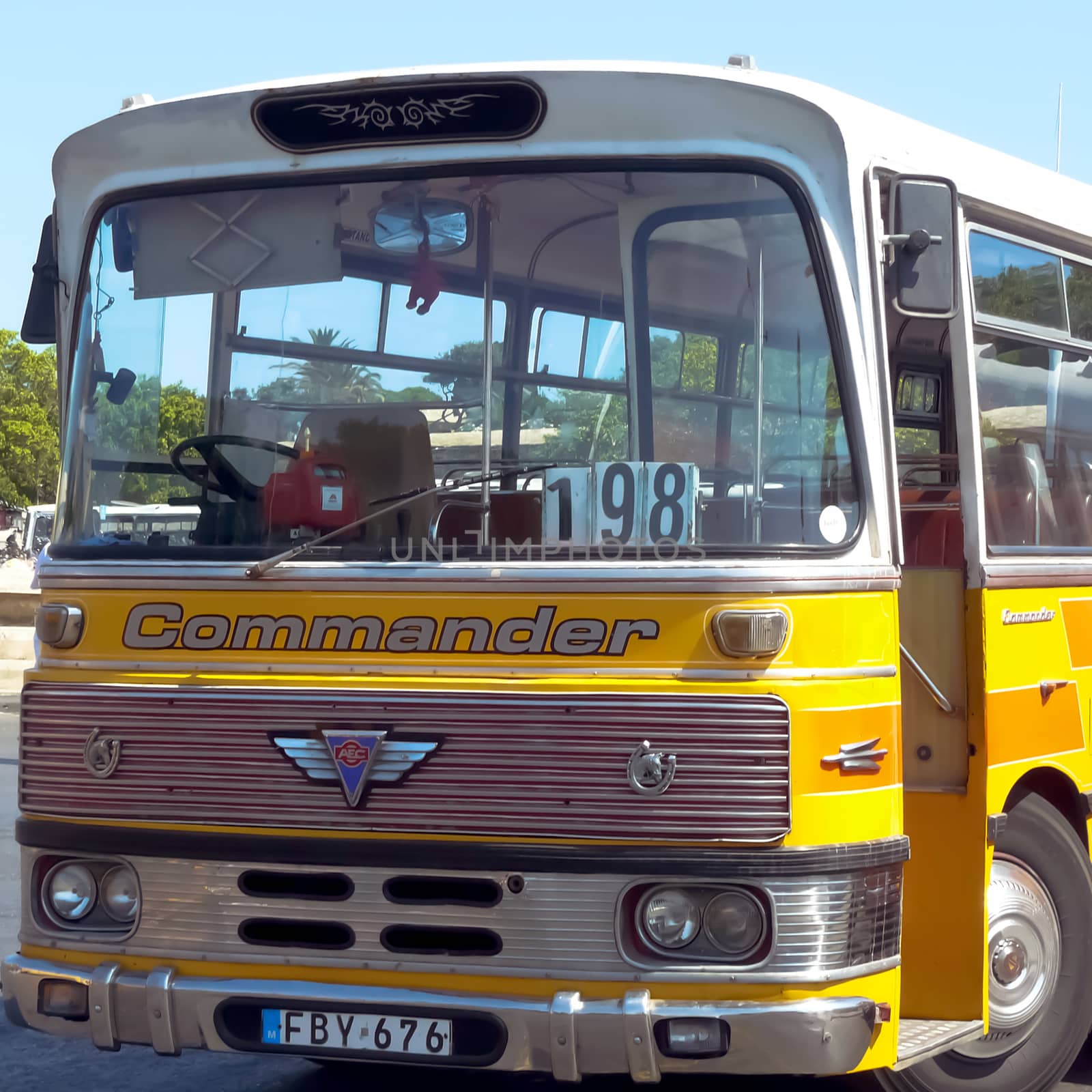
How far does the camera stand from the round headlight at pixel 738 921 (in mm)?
4441

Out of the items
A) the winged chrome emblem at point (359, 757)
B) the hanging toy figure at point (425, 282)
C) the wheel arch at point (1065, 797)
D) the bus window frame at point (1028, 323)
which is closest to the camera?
the winged chrome emblem at point (359, 757)

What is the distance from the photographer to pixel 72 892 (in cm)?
496

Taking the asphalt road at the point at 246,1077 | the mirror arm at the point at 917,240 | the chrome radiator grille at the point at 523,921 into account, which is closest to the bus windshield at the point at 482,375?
the mirror arm at the point at 917,240

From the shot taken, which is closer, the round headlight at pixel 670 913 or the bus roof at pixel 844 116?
the round headlight at pixel 670 913

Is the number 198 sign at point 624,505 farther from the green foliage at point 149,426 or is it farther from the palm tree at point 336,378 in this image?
the green foliage at point 149,426

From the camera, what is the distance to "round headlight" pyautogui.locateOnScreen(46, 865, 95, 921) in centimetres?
495

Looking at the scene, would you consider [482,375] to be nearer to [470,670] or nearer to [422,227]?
[422,227]

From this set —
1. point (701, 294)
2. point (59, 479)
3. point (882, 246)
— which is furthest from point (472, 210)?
point (59, 479)

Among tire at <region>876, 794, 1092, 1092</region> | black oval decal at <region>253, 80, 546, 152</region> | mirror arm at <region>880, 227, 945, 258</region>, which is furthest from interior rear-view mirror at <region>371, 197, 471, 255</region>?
tire at <region>876, 794, 1092, 1092</region>

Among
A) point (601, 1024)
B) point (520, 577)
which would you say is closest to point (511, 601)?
point (520, 577)

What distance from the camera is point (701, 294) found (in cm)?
479

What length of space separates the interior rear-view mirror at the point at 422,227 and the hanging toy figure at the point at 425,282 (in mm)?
14

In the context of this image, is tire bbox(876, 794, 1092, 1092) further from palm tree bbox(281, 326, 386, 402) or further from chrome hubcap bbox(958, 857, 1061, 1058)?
palm tree bbox(281, 326, 386, 402)

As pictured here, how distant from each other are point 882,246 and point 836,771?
145 centimetres
